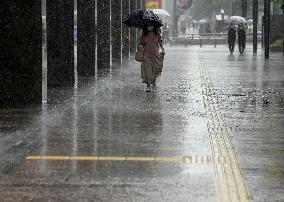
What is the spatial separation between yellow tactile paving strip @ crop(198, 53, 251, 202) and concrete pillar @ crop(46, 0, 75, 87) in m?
5.13

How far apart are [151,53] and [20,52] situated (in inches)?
197

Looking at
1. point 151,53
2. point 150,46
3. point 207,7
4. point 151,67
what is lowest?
point 151,67

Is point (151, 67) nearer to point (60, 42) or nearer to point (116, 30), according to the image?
point (60, 42)

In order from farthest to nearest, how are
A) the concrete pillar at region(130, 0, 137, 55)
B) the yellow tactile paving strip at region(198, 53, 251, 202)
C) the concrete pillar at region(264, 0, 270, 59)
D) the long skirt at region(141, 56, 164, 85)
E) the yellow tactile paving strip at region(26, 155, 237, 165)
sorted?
the concrete pillar at region(130, 0, 137, 55) < the concrete pillar at region(264, 0, 270, 59) < the long skirt at region(141, 56, 164, 85) < the yellow tactile paving strip at region(26, 155, 237, 165) < the yellow tactile paving strip at region(198, 53, 251, 202)

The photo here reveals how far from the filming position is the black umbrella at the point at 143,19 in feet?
63.0

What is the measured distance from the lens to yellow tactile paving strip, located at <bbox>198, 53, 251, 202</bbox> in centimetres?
740

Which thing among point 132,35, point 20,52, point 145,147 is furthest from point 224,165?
point 132,35

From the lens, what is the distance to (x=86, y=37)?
2397 centimetres

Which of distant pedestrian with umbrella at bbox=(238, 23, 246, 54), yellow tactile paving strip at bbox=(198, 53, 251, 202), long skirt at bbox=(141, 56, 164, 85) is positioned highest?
distant pedestrian with umbrella at bbox=(238, 23, 246, 54)

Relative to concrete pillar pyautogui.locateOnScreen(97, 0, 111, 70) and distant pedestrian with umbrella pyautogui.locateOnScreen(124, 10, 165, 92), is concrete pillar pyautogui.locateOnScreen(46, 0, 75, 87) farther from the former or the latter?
concrete pillar pyautogui.locateOnScreen(97, 0, 111, 70)

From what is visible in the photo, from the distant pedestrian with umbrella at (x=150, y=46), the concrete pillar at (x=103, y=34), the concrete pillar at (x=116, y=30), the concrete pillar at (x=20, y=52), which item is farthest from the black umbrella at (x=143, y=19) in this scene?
the concrete pillar at (x=116, y=30)

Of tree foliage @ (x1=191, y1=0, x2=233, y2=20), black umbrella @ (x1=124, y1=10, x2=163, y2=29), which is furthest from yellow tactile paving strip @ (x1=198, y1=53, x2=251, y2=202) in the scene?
tree foliage @ (x1=191, y1=0, x2=233, y2=20)

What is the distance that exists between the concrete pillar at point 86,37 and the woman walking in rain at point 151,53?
451 cm

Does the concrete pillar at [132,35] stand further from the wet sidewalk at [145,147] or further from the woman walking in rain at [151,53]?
the wet sidewalk at [145,147]
